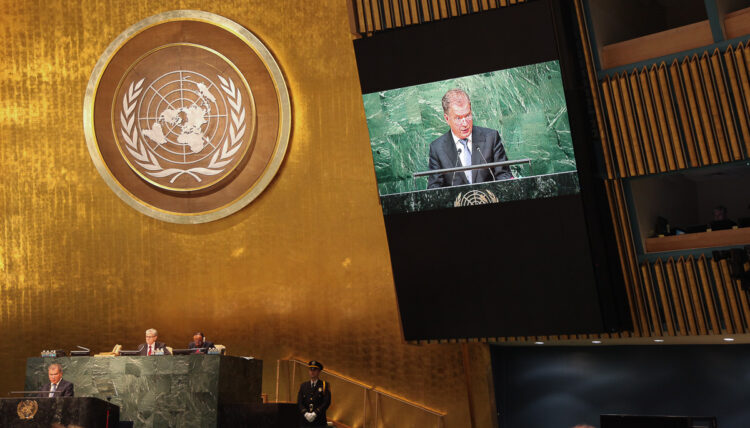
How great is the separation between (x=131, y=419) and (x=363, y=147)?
5.14 metres

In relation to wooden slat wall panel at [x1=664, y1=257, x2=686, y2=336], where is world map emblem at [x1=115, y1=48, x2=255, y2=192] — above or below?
above

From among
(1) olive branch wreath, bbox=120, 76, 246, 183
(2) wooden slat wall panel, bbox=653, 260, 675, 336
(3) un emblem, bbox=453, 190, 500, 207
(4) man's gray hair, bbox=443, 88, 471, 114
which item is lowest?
(2) wooden slat wall panel, bbox=653, 260, 675, 336

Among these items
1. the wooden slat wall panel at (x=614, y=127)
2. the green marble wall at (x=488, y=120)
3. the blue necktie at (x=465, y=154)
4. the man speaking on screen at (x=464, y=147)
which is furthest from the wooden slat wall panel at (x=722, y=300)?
the blue necktie at (x=465, y=154)

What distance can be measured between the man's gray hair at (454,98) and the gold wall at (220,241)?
2.33 meters

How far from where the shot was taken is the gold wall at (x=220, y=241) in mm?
10938

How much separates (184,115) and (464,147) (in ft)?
16.2

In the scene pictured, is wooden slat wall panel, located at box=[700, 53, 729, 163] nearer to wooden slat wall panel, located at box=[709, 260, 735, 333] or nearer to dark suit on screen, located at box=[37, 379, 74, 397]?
wooden slat wall panel, located at box=[709, 260, 735, 333]

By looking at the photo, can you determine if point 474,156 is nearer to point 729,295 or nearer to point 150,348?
point 729,295

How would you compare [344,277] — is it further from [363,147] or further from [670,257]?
[670,257]

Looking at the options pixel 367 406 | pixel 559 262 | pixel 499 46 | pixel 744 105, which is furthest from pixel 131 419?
pixel 744 105

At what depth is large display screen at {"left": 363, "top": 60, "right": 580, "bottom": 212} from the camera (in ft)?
28.7

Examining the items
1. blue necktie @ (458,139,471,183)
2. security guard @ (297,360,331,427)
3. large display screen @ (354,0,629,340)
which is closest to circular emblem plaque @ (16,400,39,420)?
security guard @ (297,360,331,427)

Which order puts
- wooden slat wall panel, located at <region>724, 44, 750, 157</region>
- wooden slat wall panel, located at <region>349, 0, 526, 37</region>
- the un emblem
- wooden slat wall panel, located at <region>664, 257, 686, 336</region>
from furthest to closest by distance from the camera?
the un emblem < wooden slat wall panel, located at <region>349, 0, 526, 37</region> < wooden slat wall panel, located at <region>664, 257, 686, 336</region> < wooden slat wall panel, located at <region>724, 44, 750, 157</region>

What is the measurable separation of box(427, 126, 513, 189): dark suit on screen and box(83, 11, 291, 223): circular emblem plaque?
10.7 ft
